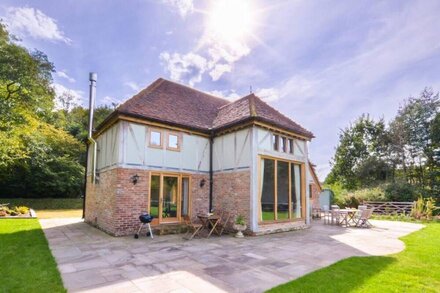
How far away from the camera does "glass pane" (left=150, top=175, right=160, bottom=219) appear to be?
10.1 meters

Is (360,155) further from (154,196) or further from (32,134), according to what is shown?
(32,134)

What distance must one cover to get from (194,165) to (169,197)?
175 centimetres

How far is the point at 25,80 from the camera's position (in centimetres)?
1467

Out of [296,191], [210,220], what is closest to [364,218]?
[296,191]

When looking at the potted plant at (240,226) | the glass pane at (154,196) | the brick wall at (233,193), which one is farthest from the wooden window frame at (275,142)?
the glass pane at (154,196)

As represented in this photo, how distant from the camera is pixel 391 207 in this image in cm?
1855

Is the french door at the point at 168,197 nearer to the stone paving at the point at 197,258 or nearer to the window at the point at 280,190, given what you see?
the stone paving at the point at 197,258

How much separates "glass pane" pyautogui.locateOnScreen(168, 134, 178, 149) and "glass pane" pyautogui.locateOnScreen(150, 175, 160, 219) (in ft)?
4.63

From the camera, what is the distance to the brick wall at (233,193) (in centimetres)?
1023

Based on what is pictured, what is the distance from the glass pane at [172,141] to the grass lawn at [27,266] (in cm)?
527

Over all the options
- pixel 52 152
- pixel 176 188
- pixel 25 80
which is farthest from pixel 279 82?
pixel 52 152

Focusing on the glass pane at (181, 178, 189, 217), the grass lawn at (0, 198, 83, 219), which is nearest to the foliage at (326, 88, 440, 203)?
the glass pane at (181, 178, 189, 217)

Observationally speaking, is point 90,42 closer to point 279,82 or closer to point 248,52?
point 248,52

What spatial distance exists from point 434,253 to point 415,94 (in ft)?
89.4
